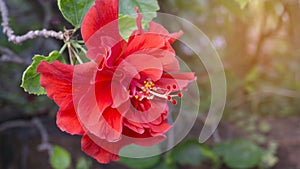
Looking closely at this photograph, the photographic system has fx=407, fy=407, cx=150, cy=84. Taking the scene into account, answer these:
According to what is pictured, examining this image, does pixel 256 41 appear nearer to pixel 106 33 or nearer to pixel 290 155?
pixel 290 155

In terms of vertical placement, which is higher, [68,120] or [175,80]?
[175,80]

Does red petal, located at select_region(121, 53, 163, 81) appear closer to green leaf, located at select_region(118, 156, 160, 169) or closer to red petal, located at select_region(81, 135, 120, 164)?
red petal, located at select_region(81, 135, 120, 164)

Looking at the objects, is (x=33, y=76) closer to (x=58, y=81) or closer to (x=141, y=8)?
(x=58, y=81)

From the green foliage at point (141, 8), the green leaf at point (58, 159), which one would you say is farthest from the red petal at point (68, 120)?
the green leaf at point (58, 159)

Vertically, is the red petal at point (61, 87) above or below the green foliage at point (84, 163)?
above

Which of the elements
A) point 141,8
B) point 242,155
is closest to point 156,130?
point 141,8

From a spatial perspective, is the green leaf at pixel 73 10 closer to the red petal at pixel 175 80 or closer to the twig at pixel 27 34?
the twig at pixel 27 34

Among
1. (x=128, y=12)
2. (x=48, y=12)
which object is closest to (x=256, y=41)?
(x=48, y=12)
